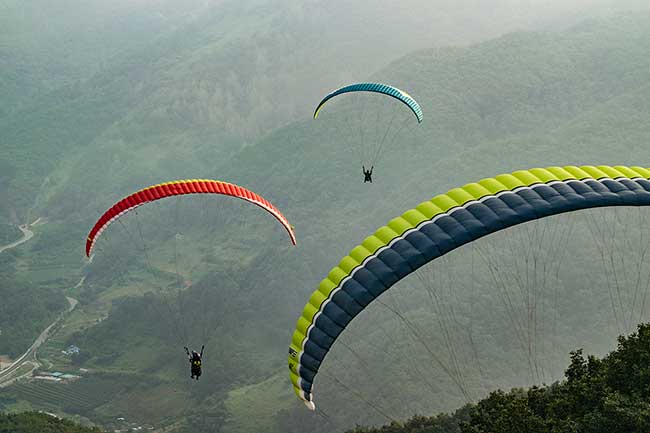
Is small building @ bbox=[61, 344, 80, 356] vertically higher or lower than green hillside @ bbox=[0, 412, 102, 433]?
higher

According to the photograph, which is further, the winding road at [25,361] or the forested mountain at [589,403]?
the winding road at [25,361]

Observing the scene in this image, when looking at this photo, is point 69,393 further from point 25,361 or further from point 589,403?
point 589,403

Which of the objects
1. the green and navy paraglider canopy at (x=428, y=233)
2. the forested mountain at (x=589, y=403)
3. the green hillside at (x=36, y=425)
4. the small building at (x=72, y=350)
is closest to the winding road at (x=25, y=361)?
the small building at (x=72, y=350)

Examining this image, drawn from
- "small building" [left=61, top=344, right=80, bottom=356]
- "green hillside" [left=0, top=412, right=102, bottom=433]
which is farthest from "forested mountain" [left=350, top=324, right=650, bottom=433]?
"small building" [left=61, top=344, right=80, bottom=356]

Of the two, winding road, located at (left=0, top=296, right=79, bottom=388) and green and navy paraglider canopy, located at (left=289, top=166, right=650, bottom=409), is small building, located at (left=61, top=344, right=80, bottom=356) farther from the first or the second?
green and navy paraglider canopy, located at (left=289, top=166, right=650, bottom=409)

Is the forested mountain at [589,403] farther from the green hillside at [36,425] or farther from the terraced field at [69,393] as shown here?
the terraced field at [69,393]

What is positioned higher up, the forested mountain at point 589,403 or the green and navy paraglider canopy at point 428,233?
the green and navy paraglider canopy at point 428,233

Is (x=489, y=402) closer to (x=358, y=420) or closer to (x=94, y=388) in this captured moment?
(x=358, y=420)

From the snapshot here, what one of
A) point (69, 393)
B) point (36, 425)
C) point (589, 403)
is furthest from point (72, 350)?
point (589, 403)

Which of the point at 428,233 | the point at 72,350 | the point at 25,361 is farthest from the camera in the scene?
the point at 72,350
